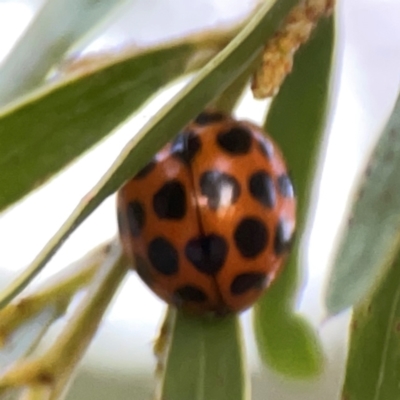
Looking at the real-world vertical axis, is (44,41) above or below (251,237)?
above

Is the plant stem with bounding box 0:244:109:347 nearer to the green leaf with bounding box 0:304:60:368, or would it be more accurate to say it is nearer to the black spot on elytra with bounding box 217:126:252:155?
Result: the green leaf with bounding box 0:304:60:368

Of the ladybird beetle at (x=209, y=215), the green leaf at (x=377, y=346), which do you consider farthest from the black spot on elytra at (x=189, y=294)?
the green leaf at (x=377, y=346)

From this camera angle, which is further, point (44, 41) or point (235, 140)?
point (44, 41)

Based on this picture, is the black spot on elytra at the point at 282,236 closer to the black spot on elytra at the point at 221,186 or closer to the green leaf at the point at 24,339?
the black spot on elytra at the point at 221,186

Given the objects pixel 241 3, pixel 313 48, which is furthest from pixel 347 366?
pixel 241 3

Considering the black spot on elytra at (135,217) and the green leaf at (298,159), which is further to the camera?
the green leaf at (298,159)

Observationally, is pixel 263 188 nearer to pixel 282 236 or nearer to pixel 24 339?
pixel 282 236

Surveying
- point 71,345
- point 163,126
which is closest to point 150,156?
point 163,126
